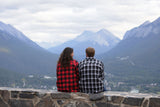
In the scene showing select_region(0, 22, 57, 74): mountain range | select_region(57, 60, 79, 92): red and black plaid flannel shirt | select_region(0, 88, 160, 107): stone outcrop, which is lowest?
select_region(0, 88, 160, 107): stone outcrop

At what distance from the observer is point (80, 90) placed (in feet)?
17.2

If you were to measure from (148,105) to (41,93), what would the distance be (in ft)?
7.07

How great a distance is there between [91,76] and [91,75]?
19 mm

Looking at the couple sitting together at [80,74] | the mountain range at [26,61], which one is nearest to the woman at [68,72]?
the couple sitting together at [80,74]

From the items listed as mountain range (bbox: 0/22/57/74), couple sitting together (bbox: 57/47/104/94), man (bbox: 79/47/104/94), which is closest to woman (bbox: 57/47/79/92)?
couple sitting together (bbox: 57/47/104/94)

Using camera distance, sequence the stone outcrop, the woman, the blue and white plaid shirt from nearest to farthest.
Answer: the stone outcrop → the blue and white plaid shirt → the woman

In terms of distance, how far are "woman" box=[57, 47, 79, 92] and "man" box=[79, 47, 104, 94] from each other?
0.43 ft

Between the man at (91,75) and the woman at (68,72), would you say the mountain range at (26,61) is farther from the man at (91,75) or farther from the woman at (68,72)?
the man at (91,75)

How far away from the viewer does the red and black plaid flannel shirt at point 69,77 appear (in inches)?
204

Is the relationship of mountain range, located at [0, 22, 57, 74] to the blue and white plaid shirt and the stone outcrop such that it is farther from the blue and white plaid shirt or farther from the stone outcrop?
the blue and white plaid shirt

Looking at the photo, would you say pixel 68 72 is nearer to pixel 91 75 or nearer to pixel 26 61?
pixel 91 75

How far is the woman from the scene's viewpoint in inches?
202

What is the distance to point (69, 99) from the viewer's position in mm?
5215

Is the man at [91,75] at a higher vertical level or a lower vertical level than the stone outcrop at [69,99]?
higher
